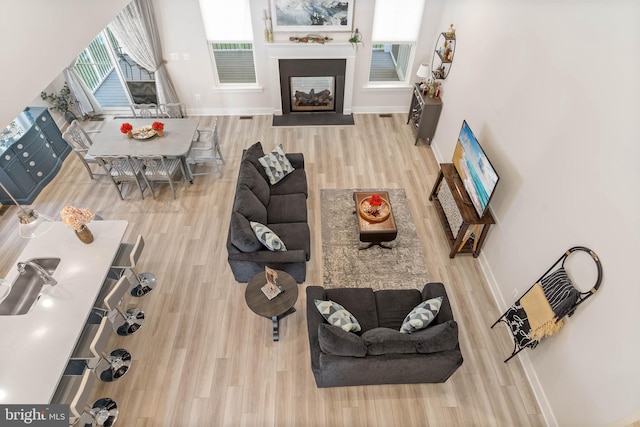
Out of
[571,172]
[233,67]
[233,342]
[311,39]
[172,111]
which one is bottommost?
[233,342]

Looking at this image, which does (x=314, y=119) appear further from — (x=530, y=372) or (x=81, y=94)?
(x=530, y=372)

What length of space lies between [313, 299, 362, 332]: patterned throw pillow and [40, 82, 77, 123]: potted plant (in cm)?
694

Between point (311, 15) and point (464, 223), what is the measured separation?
4672 mm

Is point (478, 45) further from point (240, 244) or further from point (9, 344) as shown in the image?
point (9, 344)

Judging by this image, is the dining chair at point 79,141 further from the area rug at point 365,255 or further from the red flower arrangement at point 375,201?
the red flower arrangement at point 375,201

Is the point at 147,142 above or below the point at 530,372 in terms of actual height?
above

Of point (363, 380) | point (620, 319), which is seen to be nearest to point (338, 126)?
point (363, 380)

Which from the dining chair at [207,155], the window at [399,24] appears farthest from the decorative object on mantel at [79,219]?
the window at [399,24]

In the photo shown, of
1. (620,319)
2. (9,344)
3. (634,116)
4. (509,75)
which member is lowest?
(9,344)

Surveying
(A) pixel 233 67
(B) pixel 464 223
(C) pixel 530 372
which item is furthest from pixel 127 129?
(C) pixel 530 372

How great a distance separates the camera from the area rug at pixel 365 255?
480 cm

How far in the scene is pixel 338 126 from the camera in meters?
7.52

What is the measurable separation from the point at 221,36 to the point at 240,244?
4632 mm

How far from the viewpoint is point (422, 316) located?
3490 millimetres
